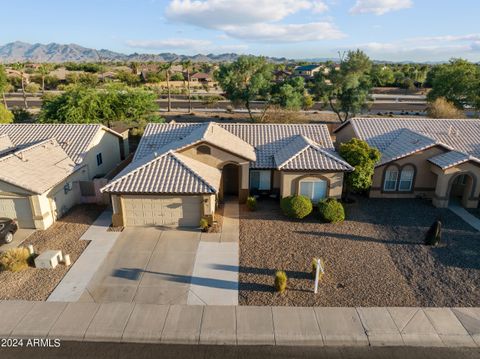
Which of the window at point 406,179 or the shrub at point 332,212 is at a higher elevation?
the window at point 406,179

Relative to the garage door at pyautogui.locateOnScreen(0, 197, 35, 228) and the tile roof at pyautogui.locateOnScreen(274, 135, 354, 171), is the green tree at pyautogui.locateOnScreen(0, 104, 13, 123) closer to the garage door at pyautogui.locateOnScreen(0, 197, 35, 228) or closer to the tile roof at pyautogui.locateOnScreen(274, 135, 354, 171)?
the garage door at pyautogui.locateOnScreen(0, 197, 35, 228)

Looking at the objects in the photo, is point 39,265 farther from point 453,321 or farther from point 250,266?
point 453,321

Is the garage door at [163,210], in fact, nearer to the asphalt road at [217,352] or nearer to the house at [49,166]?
the house at [49,166]

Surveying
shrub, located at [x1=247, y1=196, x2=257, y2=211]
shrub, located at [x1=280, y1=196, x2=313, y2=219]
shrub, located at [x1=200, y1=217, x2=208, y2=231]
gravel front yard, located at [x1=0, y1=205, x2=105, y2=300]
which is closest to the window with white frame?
shrub, located at [x1=280, y1=196, x2=313, y2=219]

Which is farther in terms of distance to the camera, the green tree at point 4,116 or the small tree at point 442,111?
the small tree at point 442,111

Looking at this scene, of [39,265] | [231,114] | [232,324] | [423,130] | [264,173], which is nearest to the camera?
[232,324]

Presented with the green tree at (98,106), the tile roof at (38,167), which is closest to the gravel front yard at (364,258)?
the tile roof at (38,167)

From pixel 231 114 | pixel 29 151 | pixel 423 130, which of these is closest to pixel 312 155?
pixel 423 130
